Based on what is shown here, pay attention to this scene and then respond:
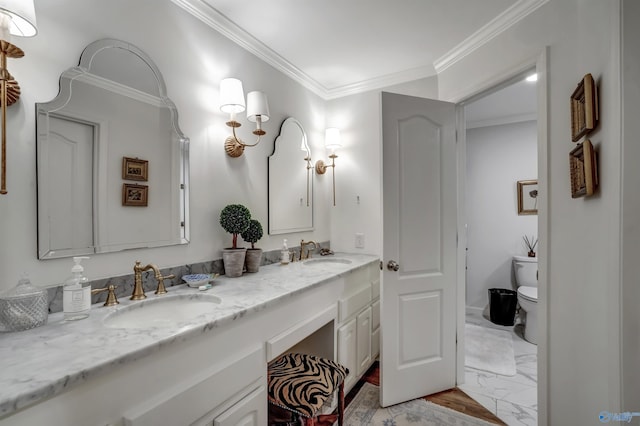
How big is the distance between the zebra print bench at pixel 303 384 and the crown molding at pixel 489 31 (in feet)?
7.42

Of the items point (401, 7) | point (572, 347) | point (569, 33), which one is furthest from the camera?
point (401, 7)

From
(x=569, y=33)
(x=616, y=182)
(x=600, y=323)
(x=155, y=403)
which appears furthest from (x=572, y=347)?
(x=155, y=403)

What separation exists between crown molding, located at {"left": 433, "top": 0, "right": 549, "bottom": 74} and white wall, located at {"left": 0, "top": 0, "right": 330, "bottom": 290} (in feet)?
3.91

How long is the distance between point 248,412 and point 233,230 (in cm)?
93

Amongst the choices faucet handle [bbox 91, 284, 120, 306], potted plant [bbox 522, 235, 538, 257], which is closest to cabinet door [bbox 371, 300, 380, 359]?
faucet handle [bbox 91, 284, 120, 306]

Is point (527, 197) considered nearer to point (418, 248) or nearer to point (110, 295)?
point (418, 248)

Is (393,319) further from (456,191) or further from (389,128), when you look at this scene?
(389,128)

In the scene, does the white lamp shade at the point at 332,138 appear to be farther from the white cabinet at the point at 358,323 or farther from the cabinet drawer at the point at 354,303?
the cabinet drawer at the point at 354,303

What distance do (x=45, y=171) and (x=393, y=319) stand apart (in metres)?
1.97

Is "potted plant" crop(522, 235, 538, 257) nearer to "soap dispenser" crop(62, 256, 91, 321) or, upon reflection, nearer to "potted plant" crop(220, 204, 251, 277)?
"potted plant" crop(220, 204, 251, 277)

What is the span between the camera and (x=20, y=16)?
0.96 metres

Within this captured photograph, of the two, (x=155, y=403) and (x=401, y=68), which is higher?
(x=401, y=68)

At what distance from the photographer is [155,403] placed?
0.88 m

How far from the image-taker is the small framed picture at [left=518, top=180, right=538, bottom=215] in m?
3.49
